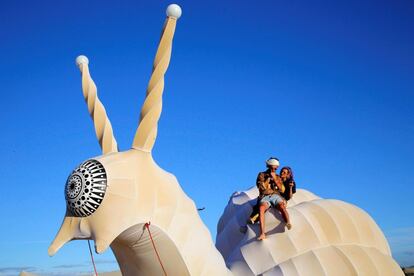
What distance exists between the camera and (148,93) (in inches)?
333

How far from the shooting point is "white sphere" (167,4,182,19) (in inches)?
335

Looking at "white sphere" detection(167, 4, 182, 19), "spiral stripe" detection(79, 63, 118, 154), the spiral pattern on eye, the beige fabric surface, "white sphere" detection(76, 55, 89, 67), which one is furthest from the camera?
the beige fabric surface

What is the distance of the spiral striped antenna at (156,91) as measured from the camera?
838 cm

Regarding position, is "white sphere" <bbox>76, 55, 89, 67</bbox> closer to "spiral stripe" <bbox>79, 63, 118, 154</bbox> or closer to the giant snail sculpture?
the giant snail sculpture

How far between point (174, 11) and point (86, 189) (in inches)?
112

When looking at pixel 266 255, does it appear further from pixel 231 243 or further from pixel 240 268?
pixel 231 243

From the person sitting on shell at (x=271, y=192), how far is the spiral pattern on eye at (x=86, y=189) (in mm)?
3530

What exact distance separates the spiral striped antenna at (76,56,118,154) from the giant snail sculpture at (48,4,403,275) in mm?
15

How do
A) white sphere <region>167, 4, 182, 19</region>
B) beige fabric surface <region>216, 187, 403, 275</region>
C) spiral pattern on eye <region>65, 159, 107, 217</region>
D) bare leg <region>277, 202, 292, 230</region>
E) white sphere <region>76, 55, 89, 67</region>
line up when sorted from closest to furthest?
spiral pattern on eye <region>65, 159, 107, 217</region> < white sphere <region>167, 4, 182, 19</region> < white sphere <region>76, 55, 89, 67</region> < beige fabric surface <region>216, 187, 403, 275</region> < bare leg <region>277, 202, 292, 230</region>

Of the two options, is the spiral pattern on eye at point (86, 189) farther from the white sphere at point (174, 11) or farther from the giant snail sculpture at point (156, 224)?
the white sphere at point (174, 11)

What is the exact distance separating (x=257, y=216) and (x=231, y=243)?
5.61 ft

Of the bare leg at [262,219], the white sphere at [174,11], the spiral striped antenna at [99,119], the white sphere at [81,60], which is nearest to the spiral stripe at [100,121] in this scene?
the spiral striped antenna at [99,119]

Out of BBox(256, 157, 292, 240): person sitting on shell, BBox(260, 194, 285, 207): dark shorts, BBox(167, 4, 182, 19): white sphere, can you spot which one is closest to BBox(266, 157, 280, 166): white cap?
BBox(256, 157, 292, 240): person sitting on shell

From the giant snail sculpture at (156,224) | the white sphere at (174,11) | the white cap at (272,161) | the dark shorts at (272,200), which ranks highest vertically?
the white sphere at (174,11)
